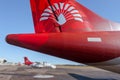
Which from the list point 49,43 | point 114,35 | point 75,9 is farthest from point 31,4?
point 114,35

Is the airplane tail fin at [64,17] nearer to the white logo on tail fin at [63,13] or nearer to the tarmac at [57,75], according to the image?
the white logo on tail fin at [63,13]

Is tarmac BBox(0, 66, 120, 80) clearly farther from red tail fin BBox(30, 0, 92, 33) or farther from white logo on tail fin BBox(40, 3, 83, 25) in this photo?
white logo on tail fin BBox(40, 3, 83, 25)

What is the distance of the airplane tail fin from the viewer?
8.62 metres

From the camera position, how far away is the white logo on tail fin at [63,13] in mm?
8836

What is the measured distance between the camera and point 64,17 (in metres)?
8.87

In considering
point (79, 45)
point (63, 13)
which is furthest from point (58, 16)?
point (79, 45)

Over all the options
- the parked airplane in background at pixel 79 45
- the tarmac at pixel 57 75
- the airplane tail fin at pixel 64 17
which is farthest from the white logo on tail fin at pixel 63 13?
the tarmac at pixel 57 75

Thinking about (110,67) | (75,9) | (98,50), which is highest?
(75,9)

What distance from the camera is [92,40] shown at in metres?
6.82

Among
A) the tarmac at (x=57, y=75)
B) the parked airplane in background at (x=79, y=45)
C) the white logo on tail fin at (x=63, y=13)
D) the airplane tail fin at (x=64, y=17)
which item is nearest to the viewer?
the parked airplane in background at (x=79, y=45)

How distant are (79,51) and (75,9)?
2.75 m

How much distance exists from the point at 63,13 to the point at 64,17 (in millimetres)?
170

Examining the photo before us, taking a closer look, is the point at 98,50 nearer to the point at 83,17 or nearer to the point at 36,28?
the point at 83,17

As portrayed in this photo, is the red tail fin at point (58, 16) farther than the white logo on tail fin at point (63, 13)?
No
